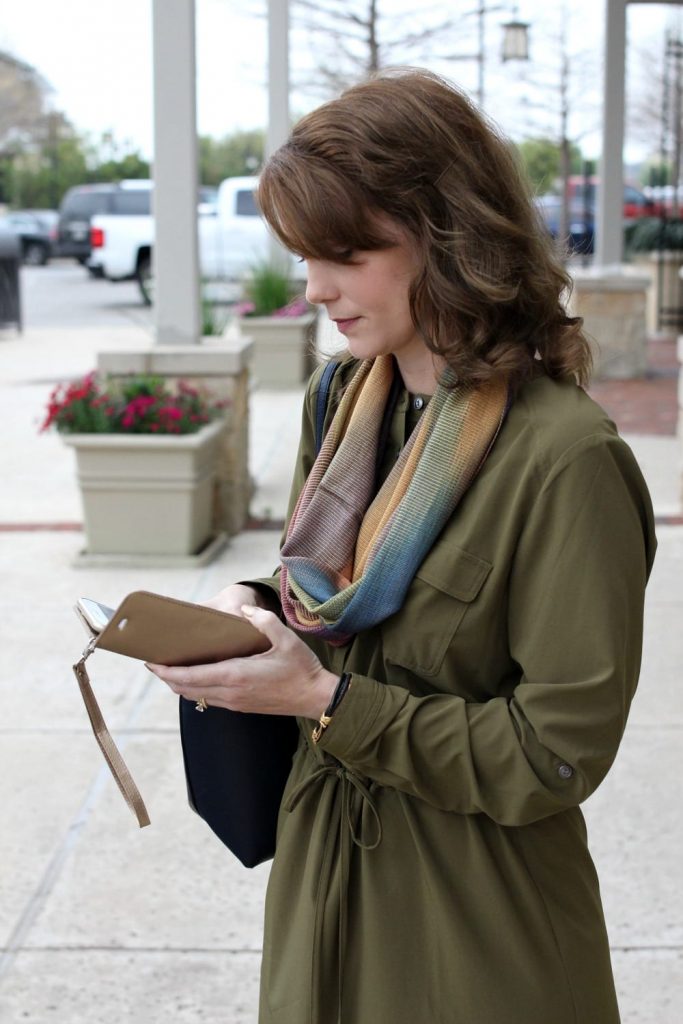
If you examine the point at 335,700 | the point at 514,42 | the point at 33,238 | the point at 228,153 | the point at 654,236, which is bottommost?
the point at 335,700

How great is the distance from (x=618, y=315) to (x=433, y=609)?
38.1 feet

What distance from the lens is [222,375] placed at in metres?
6.73

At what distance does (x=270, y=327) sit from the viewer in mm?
12336

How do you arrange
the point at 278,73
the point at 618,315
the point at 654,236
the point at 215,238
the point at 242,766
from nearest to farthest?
the point at 242,766
the point at 278,73
the point at 618,315
the point at 654,236
the point at 215,238

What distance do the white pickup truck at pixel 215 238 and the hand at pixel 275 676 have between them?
1985 centimetres

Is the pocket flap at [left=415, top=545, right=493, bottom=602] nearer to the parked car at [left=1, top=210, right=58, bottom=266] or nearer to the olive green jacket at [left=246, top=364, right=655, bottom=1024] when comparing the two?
the olive green jacket at [left=246, top=364, right=655, bottom=1024]

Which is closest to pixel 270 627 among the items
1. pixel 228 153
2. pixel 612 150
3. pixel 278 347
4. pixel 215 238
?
pixel 278 347

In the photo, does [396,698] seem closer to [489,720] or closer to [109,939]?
[489,720]

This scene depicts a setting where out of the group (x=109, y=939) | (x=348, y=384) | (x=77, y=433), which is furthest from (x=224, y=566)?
(x=348, y=384)

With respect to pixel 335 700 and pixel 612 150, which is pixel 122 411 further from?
pixel 612 150

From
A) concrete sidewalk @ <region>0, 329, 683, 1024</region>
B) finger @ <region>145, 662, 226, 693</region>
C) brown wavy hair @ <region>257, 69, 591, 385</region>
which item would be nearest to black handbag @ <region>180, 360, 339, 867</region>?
finger @ <region>145, 662, 226, 693</region>

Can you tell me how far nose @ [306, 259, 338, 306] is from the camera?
4.94 ft

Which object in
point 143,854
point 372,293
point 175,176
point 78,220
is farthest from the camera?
point 78,220

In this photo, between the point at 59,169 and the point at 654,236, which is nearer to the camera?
the point at 654,236
